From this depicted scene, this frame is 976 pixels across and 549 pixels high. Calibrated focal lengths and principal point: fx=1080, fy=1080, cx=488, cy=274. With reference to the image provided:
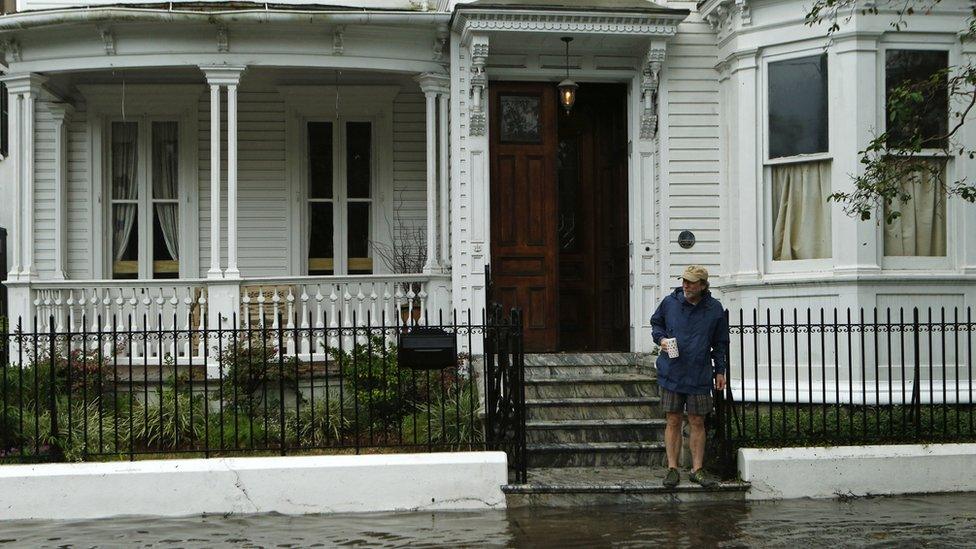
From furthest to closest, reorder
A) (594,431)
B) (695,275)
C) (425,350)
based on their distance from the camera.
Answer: (594,431), (425,350), (695,275)

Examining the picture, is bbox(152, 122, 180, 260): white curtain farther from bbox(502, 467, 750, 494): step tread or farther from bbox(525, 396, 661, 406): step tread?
bbox(502, 467, 750, 494): step tread

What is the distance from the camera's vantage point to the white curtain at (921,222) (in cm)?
1110

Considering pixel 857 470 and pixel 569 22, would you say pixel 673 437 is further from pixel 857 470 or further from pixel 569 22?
pixel 569 22

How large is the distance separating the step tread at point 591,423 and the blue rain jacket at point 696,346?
120 centimetres

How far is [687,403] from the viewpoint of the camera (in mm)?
8703

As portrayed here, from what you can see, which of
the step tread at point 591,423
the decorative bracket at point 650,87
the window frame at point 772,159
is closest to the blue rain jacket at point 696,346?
the step tread at point 591,423

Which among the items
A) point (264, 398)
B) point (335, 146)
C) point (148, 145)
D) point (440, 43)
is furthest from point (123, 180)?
point (264, 398)

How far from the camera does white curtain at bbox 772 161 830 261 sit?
37.2 feet

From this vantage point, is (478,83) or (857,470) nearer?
(857,470)

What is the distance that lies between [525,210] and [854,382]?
408 cm

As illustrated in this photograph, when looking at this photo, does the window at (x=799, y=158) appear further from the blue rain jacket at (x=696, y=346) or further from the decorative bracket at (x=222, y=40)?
the decorative bracket at (x=222, y=40)

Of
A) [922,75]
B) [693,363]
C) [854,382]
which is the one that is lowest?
[854,382]

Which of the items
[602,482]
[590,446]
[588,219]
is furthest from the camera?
[588,219]

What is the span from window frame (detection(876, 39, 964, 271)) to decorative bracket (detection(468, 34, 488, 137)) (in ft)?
13.6
